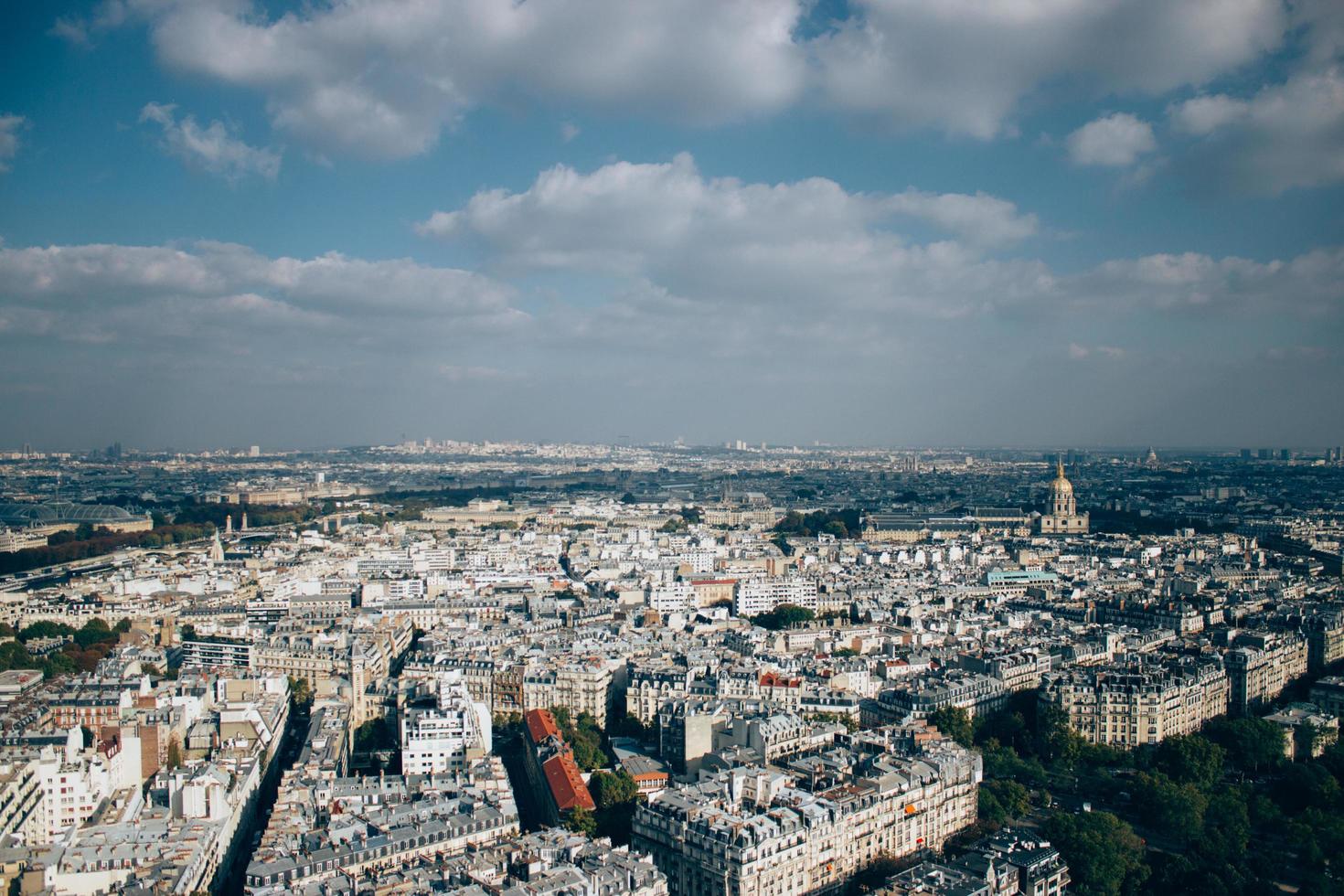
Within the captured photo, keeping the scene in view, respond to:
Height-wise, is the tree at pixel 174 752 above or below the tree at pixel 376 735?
above

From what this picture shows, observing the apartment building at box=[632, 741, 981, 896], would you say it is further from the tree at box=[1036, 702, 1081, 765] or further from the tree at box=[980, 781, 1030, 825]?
the tree at box=[1036, 702, 1081, 765]

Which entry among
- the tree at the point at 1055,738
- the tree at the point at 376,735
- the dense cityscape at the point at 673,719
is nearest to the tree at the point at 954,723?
the dense cityscape at the point at 673,719

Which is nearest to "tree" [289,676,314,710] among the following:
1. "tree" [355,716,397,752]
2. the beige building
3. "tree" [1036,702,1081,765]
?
"tree" [355,716,397,752]

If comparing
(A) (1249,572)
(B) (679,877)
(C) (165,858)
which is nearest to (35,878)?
(C) (165,858)

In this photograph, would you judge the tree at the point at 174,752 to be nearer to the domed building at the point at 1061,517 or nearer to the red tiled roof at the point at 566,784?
the red tiled roof at the point at 566,784

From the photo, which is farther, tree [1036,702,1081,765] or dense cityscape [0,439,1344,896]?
tree [1036,702,1081,765]

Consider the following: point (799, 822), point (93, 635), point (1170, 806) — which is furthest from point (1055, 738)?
point (93, 635)
